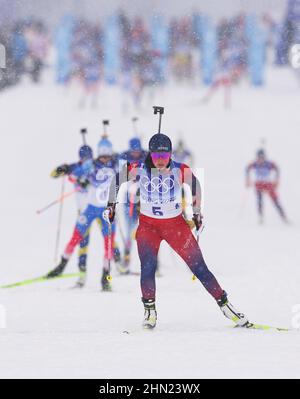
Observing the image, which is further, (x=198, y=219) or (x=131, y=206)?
(x=131, y=206)

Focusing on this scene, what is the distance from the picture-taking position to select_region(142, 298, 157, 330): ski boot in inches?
262

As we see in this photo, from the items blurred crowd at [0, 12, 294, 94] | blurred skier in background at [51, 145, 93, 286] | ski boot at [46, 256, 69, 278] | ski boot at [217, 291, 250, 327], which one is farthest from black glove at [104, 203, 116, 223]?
blurred crowd at [0, 12, 294, 94]

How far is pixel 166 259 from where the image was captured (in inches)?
487

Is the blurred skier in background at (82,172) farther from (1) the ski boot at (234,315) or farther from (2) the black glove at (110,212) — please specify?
(1) the ski boot at (234,315)

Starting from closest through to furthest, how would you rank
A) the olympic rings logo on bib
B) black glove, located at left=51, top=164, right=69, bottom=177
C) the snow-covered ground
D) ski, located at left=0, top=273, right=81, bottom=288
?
the snow-covered ground → the olympic rings logo on bib → black glove, located at left=51, top=164, right=69, bottom=177 → ski, located at left=0, top=273, right=81, bottom=288

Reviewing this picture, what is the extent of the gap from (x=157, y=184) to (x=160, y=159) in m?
0.23

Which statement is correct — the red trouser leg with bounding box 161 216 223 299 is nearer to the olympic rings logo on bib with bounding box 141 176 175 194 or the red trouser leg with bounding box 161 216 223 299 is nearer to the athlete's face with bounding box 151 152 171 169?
the olympic rings logo on bib with bounding box 141 176 175 194

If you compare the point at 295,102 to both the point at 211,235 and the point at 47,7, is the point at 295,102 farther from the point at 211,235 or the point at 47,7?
the point at 47,7

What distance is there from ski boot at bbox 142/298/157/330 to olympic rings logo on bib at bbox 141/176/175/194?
3.08ft

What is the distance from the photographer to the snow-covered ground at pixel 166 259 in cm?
545

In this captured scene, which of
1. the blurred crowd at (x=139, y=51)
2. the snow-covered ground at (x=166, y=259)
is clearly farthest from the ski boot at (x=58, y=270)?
the blurred crowd at (x=139, y=51)

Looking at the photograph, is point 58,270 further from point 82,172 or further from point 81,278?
point 82,172

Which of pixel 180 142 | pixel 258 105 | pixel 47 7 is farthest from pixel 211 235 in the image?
pixel 47 7

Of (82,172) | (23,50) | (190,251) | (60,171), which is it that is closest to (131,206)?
(82,172)
